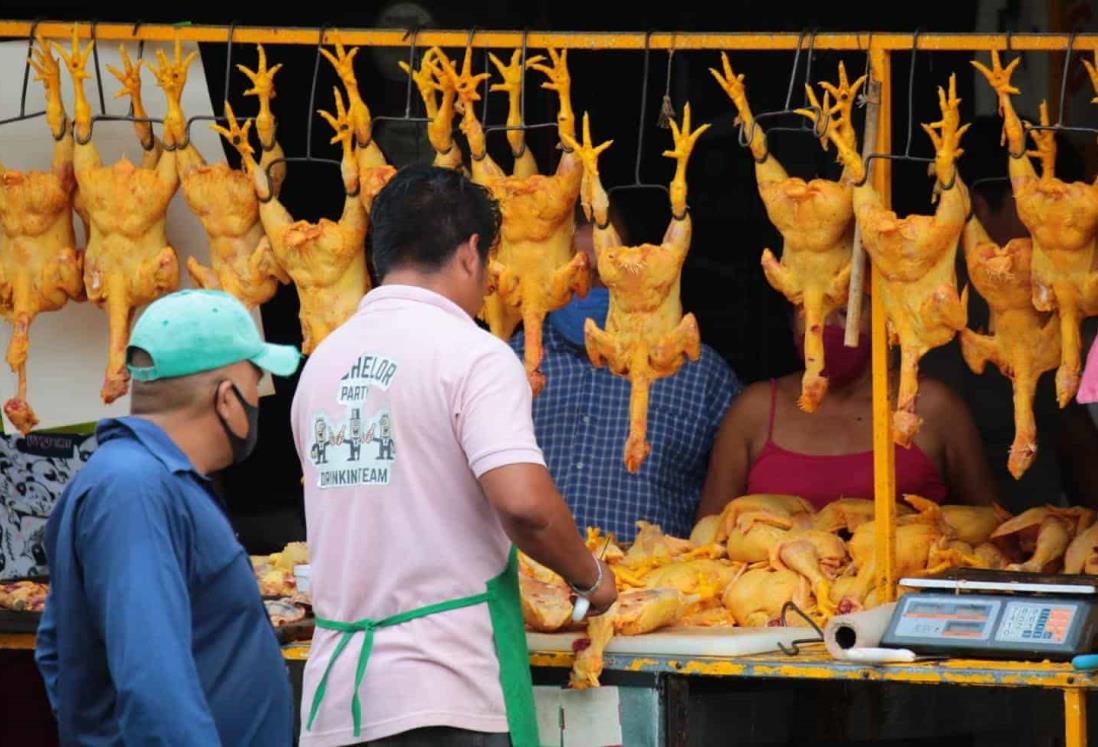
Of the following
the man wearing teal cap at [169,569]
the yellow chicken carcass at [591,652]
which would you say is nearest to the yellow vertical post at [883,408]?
the yellow chicken carcass at [591,652]

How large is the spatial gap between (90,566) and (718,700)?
1.85 meters

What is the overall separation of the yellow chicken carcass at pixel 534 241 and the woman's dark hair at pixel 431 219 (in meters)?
1.12

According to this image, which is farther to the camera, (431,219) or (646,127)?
(646,127)

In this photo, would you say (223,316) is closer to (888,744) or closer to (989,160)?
(888,744)

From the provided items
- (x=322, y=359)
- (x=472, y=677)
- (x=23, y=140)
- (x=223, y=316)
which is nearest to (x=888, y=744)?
(x=472, y=677)

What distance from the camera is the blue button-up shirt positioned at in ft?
11.2

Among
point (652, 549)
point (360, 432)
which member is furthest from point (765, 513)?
point (360, 432)

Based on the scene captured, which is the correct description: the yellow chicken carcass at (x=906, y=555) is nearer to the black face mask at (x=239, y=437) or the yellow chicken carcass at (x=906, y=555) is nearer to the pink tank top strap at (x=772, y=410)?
the pink tank top strap at (x=772, y=410)

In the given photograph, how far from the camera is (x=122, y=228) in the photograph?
5.64 meters

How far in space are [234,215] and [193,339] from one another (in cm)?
200

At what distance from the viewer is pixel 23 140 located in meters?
5.87

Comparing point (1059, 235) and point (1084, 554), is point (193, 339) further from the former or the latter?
point (1084, 554)

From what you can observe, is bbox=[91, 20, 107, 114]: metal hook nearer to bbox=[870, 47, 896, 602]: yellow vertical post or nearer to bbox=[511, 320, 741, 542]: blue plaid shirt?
bbox=[511, 320, 741, 542]: blue plaid shirt

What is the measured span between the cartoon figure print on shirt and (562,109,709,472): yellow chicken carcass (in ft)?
4.34
